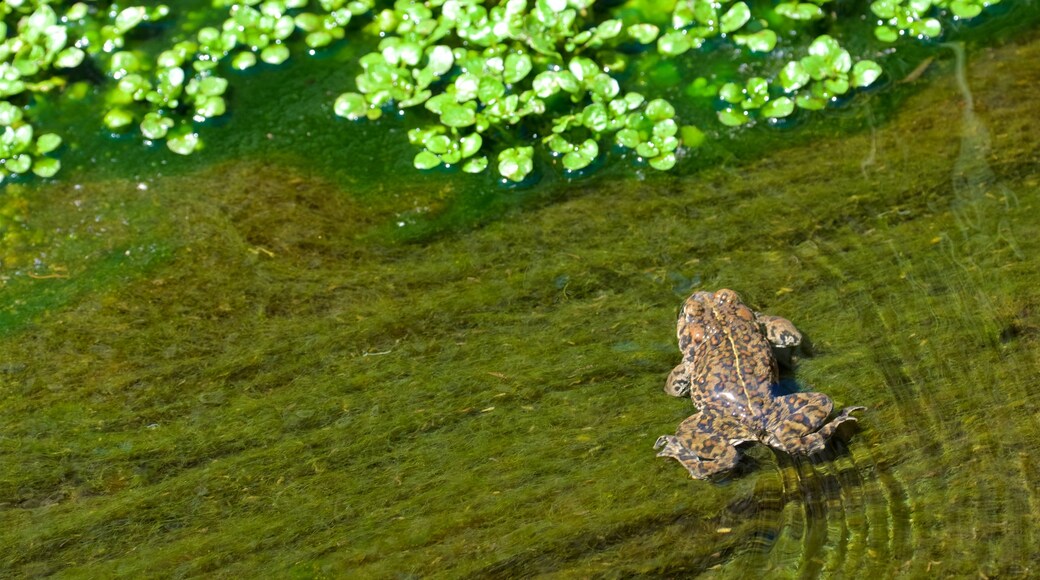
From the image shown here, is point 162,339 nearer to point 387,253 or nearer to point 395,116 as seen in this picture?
point 387,253

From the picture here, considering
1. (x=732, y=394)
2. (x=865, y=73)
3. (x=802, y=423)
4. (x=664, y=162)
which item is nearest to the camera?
(x=802, y=423)

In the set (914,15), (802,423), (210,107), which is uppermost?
(914,15)

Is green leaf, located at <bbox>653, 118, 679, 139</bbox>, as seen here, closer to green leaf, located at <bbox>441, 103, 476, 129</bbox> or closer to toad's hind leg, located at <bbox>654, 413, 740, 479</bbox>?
green leaf, located at <bbox>441, 103, 476, 129</bbox>

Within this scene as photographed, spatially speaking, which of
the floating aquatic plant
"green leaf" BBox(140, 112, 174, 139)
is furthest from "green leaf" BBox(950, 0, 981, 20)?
"green leaf" BBox(140, 112, 174, 139)

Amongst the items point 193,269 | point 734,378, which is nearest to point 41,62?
point 193,269

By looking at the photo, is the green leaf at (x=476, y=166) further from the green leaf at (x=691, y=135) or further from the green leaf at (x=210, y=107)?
the green leaf at (x=210, y=107)

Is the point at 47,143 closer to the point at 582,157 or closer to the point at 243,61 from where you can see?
the point at 243,61

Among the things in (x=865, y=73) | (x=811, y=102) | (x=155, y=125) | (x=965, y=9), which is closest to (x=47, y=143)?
(x=155, y=125)

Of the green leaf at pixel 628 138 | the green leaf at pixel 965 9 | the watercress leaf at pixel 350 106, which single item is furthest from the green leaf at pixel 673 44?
the watercress leaf at pixel 350 106
